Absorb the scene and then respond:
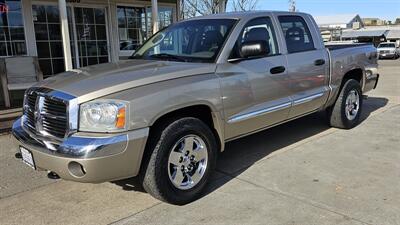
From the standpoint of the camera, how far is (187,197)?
4055mm

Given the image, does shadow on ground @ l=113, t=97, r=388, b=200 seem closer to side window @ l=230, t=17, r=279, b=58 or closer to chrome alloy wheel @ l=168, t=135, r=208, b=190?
chrome alloy wheel @ l=168, t=135, r=208, b=190

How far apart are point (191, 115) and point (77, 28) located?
8147 millimetres

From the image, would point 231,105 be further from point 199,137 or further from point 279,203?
point 279,203

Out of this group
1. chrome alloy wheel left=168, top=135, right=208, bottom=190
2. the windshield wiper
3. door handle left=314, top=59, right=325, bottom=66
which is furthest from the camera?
door handle left=314, top=59, right=325, bottom=66

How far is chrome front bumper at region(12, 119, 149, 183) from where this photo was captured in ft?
11.1

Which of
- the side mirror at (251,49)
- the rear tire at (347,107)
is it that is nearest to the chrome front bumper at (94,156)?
the side mirror at (251,49)

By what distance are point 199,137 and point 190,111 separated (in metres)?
0.28

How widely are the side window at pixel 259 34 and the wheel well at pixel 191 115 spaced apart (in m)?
0.72

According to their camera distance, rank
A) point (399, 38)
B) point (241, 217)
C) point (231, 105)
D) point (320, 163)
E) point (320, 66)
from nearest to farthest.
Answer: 1. point (241, 217)
2. point (231, 105)
3. point (320, 163)
4. point (320, 66)
5. point (399, 38)

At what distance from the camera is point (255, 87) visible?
4.67 metres

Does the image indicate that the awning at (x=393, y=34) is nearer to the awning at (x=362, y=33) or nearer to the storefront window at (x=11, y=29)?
the awning at (x=362, y=33)

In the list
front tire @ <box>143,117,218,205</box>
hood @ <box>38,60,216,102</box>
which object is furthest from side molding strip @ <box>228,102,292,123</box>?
hood @ <box>38,60,216,102</box>

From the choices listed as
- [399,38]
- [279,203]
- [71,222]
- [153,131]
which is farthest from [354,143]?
[399,38]

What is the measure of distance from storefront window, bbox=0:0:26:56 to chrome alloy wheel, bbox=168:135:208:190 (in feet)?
25.3
